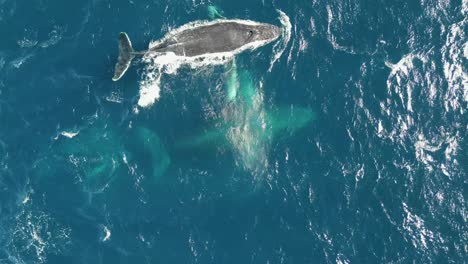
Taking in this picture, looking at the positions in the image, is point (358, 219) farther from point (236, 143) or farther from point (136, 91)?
point (136, 91)

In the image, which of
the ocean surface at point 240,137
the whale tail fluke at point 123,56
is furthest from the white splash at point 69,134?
the whale tail fluke at point 123,56

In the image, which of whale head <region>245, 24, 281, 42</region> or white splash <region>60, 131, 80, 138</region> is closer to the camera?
white splash <region>60, 131, 80, 138</region>

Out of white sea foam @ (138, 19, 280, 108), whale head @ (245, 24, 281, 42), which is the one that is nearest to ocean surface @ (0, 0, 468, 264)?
white sea foam @ (138, 19, 280, 108)

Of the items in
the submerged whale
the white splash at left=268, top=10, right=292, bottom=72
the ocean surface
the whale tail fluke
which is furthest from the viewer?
the submerged whale

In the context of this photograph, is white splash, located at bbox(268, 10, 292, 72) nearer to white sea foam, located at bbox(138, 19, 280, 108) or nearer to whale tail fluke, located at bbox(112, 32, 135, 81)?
white sea foam, located at bbox(138, 19, 280, 108)

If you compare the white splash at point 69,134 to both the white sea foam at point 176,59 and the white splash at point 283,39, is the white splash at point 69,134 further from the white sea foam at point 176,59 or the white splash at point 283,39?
the white splash at point 283,39

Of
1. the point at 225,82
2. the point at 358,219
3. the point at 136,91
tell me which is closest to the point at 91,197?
the point at 136,91
